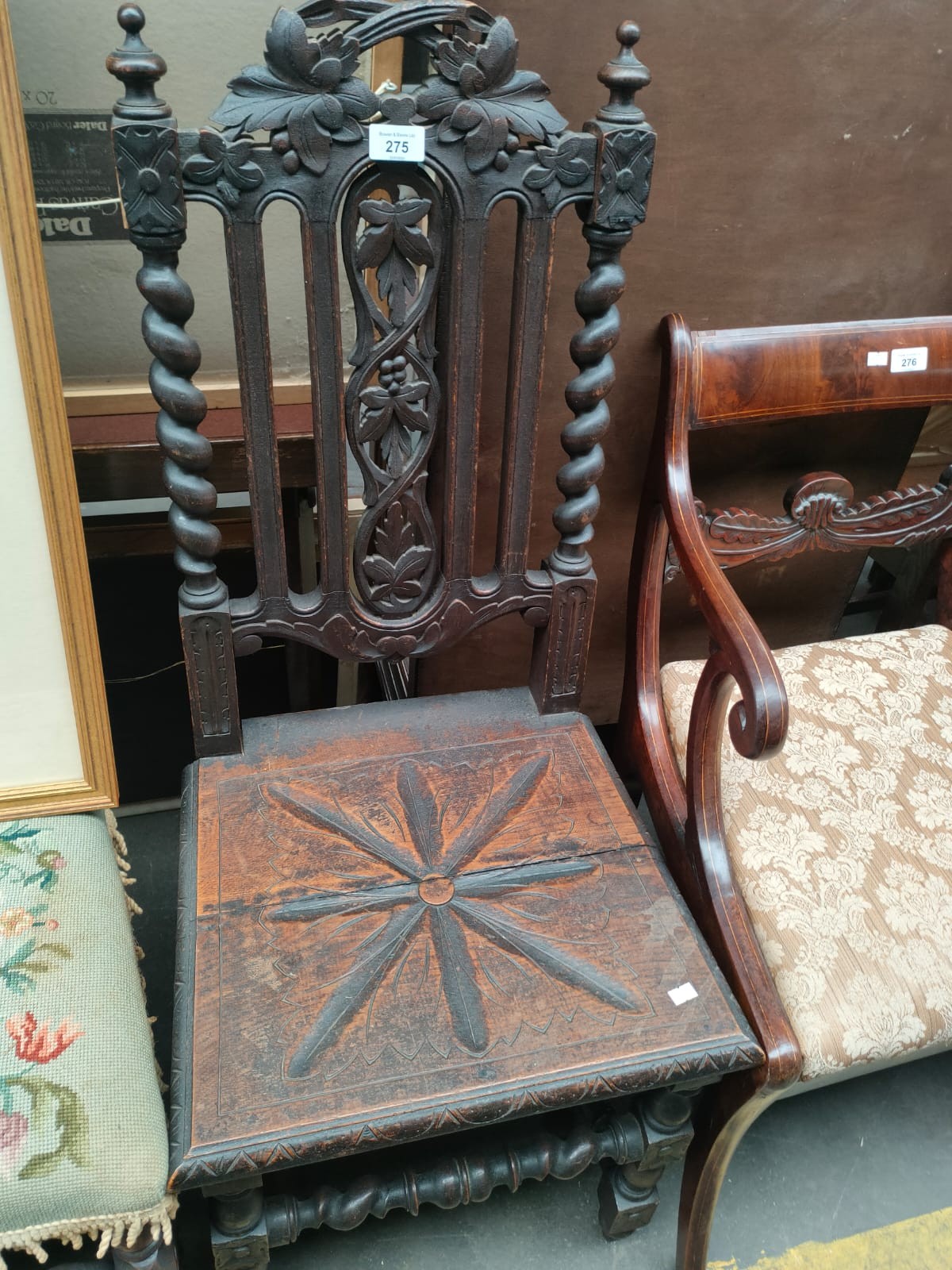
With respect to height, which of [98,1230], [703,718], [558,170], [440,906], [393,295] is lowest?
[98,1230]

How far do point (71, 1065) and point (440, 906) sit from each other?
1.26ft

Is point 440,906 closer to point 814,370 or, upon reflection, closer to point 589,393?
point 589,393

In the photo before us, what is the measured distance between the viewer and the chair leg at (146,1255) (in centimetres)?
91


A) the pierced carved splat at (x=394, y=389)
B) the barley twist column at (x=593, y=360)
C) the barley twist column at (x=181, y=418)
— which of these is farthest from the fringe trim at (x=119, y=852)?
the barley twist column at (x=593, y=360)

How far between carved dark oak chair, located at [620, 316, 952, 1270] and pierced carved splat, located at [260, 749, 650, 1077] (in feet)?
0.56

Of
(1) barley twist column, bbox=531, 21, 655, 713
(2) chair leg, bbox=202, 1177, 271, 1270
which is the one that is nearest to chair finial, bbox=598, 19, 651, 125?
(1) barley twist column, bbox=531, 21, 655, 713

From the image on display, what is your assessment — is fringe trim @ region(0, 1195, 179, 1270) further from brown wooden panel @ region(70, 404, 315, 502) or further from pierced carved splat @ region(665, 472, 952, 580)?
pierced carved splat @ region(665, 472, 952, 580)

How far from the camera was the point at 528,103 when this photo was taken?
976 millimetres

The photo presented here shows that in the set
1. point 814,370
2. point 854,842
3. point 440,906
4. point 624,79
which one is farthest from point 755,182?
point 440,906

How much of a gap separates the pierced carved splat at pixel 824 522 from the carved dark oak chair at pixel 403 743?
0.22 m

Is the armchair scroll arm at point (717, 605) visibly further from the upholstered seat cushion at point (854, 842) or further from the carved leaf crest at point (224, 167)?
the carved leaf crest at point (224, 167)

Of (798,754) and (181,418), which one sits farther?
(798,754)

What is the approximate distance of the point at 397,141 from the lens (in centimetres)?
94

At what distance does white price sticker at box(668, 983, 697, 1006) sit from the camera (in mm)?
1003
